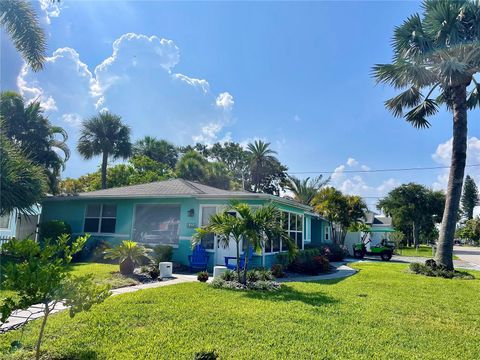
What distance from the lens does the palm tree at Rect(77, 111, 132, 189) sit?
83.4ft

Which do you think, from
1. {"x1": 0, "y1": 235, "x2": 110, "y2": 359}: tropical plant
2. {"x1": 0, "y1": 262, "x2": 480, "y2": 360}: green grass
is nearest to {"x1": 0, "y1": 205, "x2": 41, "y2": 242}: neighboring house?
{"x1": 0, "y1": 262, "x2": 480, "y2": 360}: green grass

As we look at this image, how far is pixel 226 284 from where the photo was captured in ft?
31.3

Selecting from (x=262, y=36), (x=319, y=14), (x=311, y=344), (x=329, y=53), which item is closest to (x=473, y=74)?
(x=329, y=53)

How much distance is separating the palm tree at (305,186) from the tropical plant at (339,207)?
13.3 metres

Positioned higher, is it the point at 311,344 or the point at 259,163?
the point at 259,163

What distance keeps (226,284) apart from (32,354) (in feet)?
18.7

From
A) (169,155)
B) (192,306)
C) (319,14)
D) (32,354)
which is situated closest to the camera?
(32,354)

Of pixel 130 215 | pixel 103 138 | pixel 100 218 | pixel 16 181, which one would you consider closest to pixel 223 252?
pixel 130 215

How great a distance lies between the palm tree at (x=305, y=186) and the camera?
39.3 m

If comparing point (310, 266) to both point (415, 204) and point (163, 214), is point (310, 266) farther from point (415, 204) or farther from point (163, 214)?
point (415, 204)

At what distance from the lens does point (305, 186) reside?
1580 inches

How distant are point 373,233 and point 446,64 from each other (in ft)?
96.4

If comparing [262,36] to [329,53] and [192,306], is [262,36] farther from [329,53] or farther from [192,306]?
[192,306]

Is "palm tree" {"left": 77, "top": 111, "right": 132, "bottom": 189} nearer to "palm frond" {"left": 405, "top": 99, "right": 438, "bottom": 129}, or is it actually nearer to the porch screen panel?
the porch screen panel
